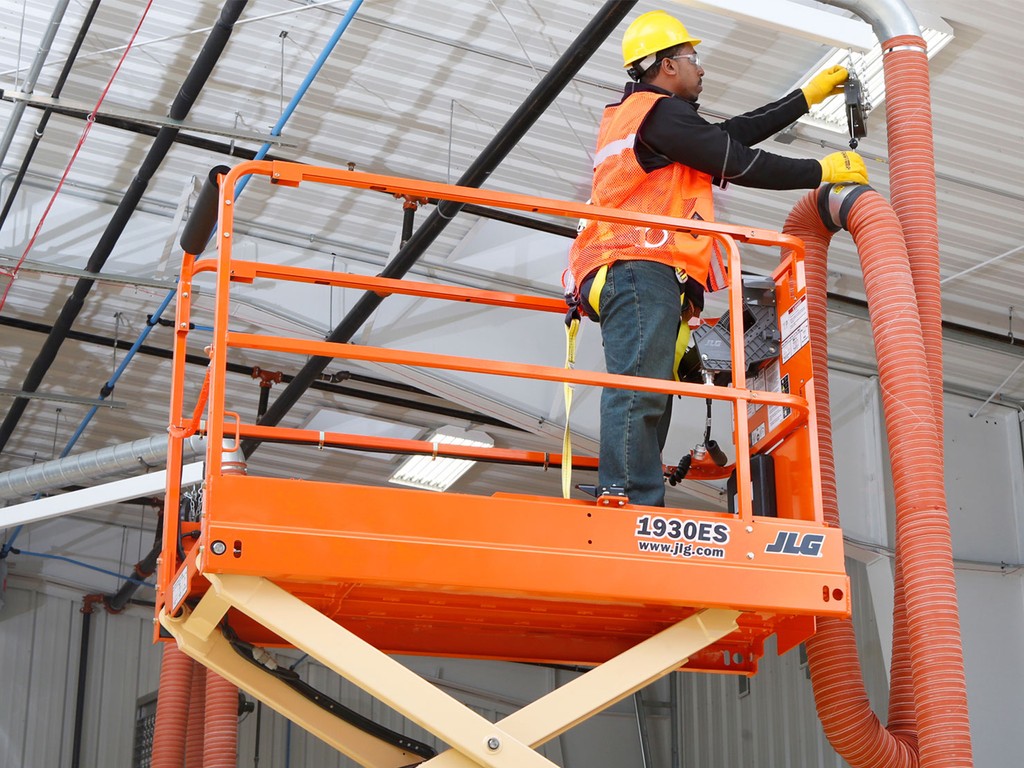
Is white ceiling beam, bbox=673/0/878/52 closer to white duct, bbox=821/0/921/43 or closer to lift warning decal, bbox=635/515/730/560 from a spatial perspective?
white duct, bbox=821/0/921/43

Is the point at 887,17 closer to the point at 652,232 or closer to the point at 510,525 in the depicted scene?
the point at 652,232

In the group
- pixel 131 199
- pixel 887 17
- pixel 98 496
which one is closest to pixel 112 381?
pixel 131 199

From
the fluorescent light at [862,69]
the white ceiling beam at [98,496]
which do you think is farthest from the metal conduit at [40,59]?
the fluorescent light at [862,69]

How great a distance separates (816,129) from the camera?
11664mm

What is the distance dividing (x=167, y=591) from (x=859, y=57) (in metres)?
7.41

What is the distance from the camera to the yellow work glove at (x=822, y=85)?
742 cm

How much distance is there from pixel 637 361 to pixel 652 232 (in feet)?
2.30

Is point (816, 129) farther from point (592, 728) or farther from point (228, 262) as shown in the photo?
point (592, 728)

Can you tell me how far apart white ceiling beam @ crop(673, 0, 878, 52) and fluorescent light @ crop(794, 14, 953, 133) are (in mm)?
1395

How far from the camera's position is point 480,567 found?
5648 mm

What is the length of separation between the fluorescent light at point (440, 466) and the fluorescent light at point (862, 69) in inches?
284

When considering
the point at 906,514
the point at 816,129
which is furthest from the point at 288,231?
the point at 906,514

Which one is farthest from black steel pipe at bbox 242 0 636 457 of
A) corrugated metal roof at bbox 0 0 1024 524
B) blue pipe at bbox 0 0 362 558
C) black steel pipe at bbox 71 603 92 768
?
black steel pipe at bbox 71 603 92 768

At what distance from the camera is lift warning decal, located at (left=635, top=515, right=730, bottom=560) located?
587cm
